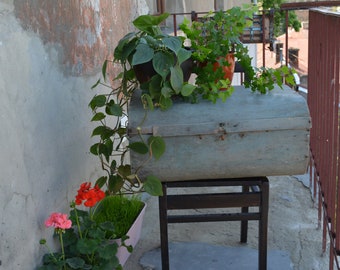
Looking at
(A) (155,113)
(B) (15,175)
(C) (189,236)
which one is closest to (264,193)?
(A) (155,113)

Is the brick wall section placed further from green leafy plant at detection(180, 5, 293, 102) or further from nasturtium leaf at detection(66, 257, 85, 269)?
nasturtium leaf at detection(66, 257, 85, 269)

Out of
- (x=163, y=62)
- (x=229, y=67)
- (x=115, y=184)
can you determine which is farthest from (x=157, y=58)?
(x=115, y=184)

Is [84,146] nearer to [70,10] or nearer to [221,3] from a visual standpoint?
[70,10]

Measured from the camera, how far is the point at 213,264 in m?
2.42

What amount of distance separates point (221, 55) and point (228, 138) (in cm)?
40

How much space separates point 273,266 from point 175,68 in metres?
1.06

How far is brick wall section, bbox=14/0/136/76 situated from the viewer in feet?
6.43

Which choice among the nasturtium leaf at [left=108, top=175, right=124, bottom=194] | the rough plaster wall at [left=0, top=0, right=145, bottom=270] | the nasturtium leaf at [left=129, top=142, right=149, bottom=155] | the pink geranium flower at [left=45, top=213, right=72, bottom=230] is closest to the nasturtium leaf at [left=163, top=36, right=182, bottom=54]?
the nasturtium leaf at [left=129, top=142, right=149, bottom=155]

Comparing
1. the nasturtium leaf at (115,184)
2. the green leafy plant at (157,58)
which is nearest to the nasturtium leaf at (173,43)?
the green leafy plant at (157,58)

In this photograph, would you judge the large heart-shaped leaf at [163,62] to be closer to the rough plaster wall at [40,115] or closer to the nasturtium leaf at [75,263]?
the rough plaster wall at [40,115]

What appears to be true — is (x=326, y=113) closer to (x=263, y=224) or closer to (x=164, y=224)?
(x=263, y=224)

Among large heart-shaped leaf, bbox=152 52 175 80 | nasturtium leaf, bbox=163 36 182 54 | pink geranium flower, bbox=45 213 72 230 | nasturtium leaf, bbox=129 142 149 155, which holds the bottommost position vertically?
pink geranium flower, bbox=45 213 72 230

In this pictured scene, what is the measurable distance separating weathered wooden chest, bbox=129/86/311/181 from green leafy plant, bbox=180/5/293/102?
0.45 feet

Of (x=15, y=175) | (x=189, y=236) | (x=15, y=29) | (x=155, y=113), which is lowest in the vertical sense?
(x=189, y=236)
